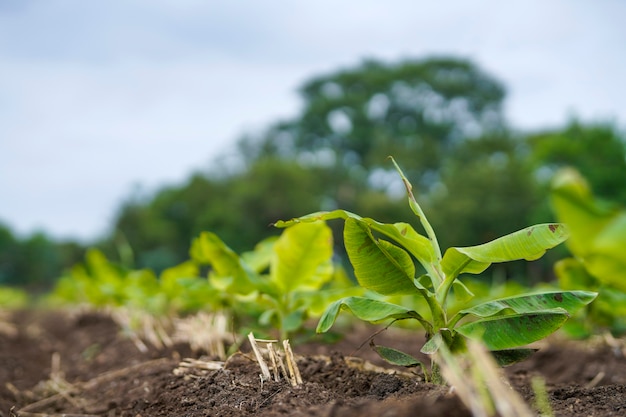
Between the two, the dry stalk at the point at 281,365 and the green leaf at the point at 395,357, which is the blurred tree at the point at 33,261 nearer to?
the dry stalk at the point at 281,365

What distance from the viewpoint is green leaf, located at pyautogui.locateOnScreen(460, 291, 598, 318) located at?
248cm

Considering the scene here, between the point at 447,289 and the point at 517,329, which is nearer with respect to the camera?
the point at 517,329

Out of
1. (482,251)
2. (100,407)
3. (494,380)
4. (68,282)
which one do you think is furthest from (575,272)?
(68,282)

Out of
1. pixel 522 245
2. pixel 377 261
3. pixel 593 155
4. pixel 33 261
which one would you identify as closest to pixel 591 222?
pixel 522 245

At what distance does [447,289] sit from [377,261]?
0.97ft

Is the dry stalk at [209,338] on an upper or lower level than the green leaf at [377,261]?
lower

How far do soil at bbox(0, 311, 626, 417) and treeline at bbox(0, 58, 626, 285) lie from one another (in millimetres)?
11348

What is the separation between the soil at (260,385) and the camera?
2.16m

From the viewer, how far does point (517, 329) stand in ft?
8.03

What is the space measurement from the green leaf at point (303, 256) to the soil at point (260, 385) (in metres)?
0.46

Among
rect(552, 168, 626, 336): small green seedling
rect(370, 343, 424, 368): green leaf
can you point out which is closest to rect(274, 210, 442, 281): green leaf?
rect(370, 343, 424, 368): green leaf

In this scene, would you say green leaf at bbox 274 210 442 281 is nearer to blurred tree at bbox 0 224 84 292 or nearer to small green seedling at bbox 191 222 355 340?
small green seedling at bbox 191 222 355 340

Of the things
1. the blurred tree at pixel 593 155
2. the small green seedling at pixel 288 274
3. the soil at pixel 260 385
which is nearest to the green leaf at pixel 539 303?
the soil at pixel 260 385

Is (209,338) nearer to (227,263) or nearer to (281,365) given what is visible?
(227,263)
